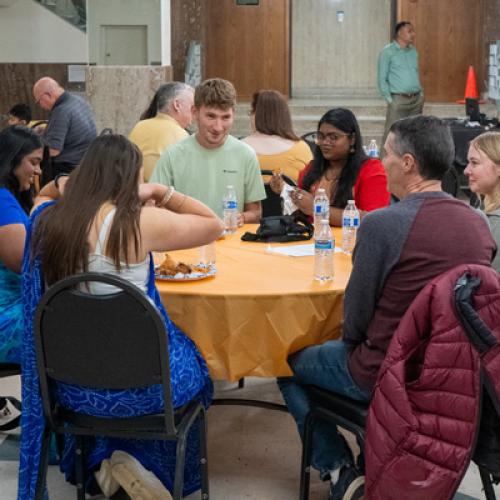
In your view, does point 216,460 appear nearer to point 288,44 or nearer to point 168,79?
point 168,79

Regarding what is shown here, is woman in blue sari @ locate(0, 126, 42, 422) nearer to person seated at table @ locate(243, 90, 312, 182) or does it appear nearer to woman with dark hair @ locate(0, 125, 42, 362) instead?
woman with dark hair @ locate(0, 125, 42, 362)

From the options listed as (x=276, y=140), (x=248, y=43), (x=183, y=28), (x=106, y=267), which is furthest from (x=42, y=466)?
(x=248, y=43)

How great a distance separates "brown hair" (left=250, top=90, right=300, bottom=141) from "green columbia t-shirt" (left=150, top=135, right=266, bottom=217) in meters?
1.64

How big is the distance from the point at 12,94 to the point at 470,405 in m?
9.41

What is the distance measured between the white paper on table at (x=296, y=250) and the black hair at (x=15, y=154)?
100 cm

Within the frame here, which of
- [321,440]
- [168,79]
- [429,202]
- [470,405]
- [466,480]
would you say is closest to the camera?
[470,405]

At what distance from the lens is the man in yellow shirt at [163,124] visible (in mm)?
5855

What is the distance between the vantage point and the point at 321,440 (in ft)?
10.2

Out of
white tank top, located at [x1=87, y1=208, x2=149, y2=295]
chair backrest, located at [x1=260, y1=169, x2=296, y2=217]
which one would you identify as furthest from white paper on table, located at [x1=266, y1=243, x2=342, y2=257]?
chair backrest, located at [x1=260, y1=169, x2=296, y2=217]

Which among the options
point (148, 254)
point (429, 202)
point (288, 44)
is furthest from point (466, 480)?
point (288, 44)

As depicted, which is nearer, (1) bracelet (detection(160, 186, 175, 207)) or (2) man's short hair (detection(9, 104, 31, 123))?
(1) bracelet (detection(160, 186, 175, 207))

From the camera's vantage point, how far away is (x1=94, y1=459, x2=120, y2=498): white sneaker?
315 centimetres

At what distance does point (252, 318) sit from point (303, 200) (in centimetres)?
128

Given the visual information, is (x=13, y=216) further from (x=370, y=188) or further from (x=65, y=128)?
(x=65, y=128)
